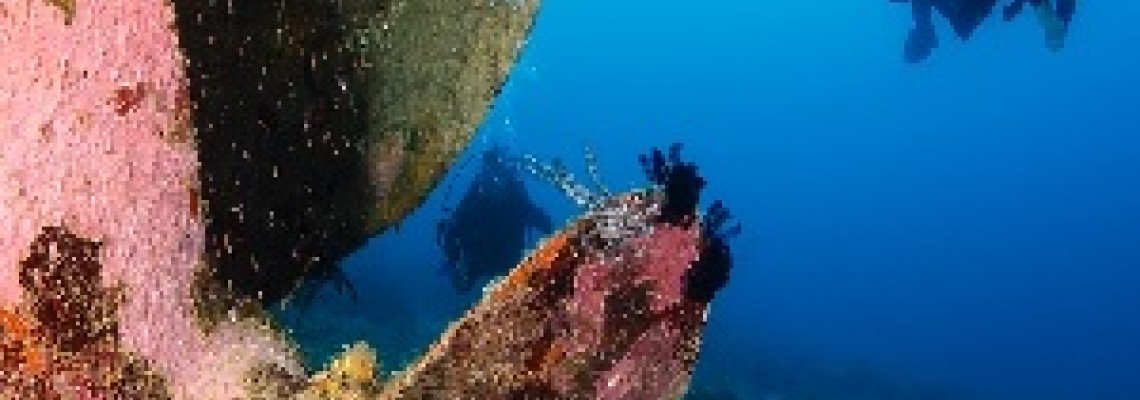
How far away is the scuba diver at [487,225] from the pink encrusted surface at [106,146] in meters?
9.61

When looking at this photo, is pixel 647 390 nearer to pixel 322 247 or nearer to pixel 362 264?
pixel 322 247

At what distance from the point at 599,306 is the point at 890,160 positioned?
141 m

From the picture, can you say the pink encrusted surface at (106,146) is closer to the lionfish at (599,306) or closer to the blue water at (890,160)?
the lionfish at (599,306)

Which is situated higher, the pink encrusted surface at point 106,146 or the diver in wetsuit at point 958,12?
the diver in wetsuit at point 958,12

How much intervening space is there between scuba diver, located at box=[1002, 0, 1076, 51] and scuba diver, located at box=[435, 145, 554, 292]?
4476 mm

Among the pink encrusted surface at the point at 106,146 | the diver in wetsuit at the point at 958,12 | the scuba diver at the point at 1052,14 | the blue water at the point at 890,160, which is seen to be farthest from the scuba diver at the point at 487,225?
the blue water at the point at 890,160

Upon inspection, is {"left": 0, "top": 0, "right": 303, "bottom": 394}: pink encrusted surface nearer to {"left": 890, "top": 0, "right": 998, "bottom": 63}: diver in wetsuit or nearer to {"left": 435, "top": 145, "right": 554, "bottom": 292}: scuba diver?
{"left": 890, "top": 0, "right": 998, "bottom": 63}: diver in wetsuit

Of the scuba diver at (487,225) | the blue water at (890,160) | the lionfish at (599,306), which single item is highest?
the blue water at (890,160)

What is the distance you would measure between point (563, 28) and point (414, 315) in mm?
126045

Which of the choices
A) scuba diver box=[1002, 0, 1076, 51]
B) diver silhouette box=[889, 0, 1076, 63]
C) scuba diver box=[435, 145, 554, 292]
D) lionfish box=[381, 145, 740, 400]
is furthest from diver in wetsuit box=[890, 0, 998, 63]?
lionfish box=[381, 145, 740, 400]

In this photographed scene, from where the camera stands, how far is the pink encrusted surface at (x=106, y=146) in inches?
57.7

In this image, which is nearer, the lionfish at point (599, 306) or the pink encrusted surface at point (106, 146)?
the pink encrusted surface at point (106, 146)

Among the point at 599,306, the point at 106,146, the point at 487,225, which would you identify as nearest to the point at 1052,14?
the point at 487,225

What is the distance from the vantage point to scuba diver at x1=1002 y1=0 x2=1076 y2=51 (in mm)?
9717
